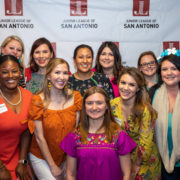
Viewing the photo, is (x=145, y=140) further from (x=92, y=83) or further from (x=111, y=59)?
(x=111, y=59)

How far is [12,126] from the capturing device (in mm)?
2234

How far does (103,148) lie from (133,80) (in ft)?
2.49

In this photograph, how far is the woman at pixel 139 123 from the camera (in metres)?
2.32

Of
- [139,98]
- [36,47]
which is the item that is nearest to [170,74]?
[139,98]

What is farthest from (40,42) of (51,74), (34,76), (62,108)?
(62,108)

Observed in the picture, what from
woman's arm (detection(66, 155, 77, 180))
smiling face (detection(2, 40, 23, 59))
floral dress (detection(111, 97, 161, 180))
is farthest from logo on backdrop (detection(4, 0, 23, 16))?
woman's arm (detection(66, 155, 77, 180))

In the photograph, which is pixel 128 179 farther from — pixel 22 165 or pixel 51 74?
pixel 51 74

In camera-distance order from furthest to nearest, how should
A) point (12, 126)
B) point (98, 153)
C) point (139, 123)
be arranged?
point (139, 123)
point (12, 126)
point (98, 153)

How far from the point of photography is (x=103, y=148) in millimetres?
2006

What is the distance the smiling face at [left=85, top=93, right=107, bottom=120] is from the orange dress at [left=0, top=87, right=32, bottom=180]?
68cm

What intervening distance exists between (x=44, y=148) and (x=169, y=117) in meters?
1.30

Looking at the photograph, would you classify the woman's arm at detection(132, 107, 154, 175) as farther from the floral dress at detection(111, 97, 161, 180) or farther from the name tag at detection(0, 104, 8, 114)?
the name tag at detection(0, 104, 8, 114)

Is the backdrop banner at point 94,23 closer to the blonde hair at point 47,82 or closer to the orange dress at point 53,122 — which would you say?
the blonde hair at point 47,82

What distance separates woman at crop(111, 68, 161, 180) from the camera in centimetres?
232
